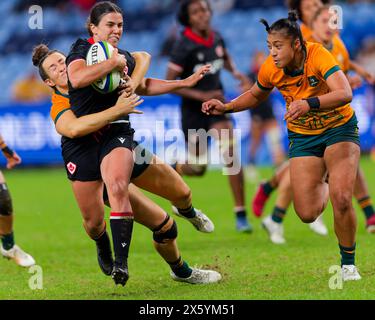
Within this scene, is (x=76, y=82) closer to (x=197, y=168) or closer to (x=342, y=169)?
(x=342, y=169)

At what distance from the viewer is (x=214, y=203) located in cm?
1329

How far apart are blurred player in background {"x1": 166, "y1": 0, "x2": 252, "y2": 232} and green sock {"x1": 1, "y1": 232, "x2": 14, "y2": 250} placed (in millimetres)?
2812

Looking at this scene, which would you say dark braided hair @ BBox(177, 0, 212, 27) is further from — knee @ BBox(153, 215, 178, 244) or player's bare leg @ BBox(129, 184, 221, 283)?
knee @ BBox(153, 215, 178, 244)

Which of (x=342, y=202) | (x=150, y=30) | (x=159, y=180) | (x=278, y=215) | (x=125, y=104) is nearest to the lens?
(x=125, y=104)

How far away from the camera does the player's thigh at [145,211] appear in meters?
6.66

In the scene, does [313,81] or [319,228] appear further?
[319,228]

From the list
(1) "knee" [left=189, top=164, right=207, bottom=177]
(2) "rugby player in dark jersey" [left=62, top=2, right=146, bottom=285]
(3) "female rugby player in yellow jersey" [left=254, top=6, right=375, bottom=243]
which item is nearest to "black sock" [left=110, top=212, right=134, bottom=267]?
(2) "rugby player in dark jersey" [left=62, top=2, right=146, bottom=285]

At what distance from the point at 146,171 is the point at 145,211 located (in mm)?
307

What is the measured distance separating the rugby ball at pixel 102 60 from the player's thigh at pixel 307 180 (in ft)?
5.19

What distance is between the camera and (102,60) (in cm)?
622

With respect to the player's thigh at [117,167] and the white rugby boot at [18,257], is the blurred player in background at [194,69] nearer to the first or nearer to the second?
the white rugby boot at [18,257]

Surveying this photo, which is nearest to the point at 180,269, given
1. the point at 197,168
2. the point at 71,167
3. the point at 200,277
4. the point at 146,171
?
the point at 200,277

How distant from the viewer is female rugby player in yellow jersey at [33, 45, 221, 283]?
635cm
